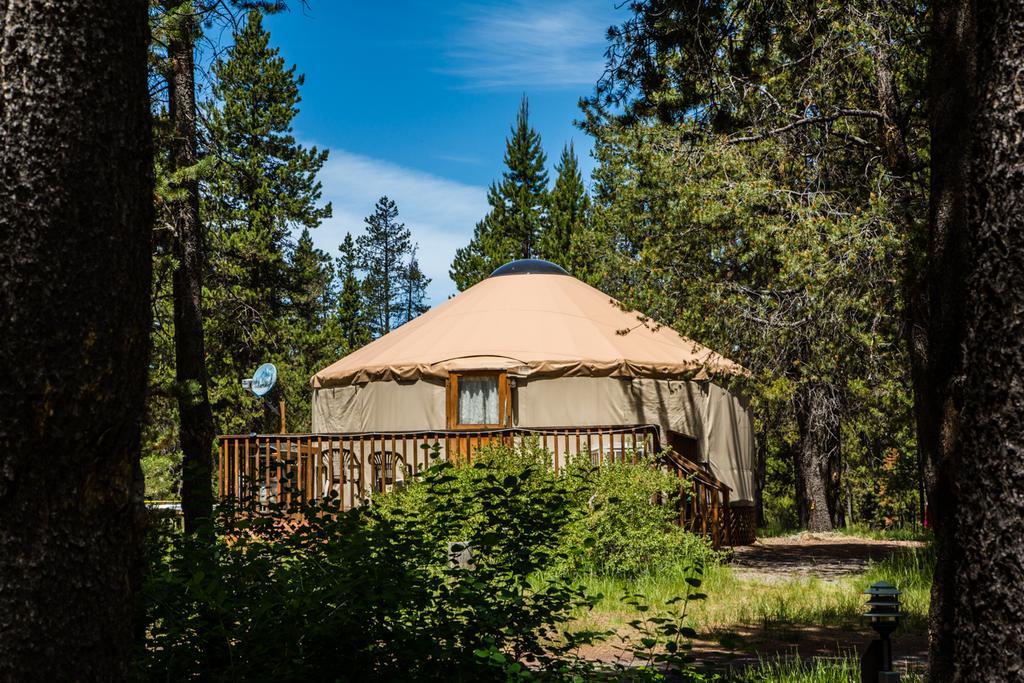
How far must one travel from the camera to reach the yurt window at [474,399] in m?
11.9

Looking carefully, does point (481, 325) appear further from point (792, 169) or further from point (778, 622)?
point (778, 622)

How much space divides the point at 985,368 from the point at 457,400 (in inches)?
384

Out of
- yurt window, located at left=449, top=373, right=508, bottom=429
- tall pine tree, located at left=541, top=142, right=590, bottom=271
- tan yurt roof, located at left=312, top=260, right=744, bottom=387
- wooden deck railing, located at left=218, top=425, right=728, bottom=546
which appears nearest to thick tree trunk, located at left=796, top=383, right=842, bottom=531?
tan yurt roof, located at left=312, top=260, right=744, bottom=387

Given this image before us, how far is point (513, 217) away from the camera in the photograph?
23953 mm

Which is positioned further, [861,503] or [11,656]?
[861,503]

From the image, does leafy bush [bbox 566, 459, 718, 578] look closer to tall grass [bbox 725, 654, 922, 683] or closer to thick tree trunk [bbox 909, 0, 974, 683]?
tall grass [bbox 725, 654, 922, 683]

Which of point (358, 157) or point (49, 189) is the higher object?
point (358, 157)

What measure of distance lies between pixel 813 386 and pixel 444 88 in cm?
1391

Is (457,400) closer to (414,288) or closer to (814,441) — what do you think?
(814,441)

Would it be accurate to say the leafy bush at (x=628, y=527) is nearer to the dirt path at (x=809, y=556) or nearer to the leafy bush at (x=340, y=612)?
the dirt path at (x=809, y=556)

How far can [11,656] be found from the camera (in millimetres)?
2037

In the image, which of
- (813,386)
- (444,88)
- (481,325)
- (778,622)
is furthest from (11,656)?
(444,88)

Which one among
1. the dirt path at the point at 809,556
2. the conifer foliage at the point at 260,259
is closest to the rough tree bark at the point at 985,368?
the dirt path at the point at 809,556

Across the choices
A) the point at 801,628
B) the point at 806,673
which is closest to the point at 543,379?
the point at 801,628
